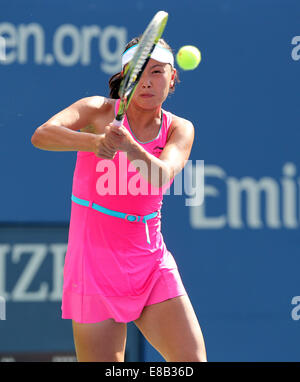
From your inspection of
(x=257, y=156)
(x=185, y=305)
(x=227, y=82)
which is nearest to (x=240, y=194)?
(x=257, y=156)

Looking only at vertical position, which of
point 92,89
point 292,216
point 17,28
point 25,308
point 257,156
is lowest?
point 25,308

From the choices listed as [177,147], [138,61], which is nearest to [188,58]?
[177,147]

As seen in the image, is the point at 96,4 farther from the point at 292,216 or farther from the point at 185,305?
the point at 185,305

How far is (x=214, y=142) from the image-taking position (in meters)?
4.05

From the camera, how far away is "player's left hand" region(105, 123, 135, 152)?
7.50ft

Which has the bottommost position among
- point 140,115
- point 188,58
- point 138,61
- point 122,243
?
point 122,243

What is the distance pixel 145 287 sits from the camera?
2637 mm

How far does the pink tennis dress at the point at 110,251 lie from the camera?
2578 mm

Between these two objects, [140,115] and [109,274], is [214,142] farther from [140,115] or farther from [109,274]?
[109,274]

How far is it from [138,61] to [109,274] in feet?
2.45

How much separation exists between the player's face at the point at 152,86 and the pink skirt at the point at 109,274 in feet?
1.37

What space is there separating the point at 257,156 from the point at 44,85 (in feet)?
3.89

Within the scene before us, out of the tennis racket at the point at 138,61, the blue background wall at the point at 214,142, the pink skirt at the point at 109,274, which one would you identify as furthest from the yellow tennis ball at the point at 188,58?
the blue background wall at the point at 214,142

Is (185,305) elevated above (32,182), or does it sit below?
below
